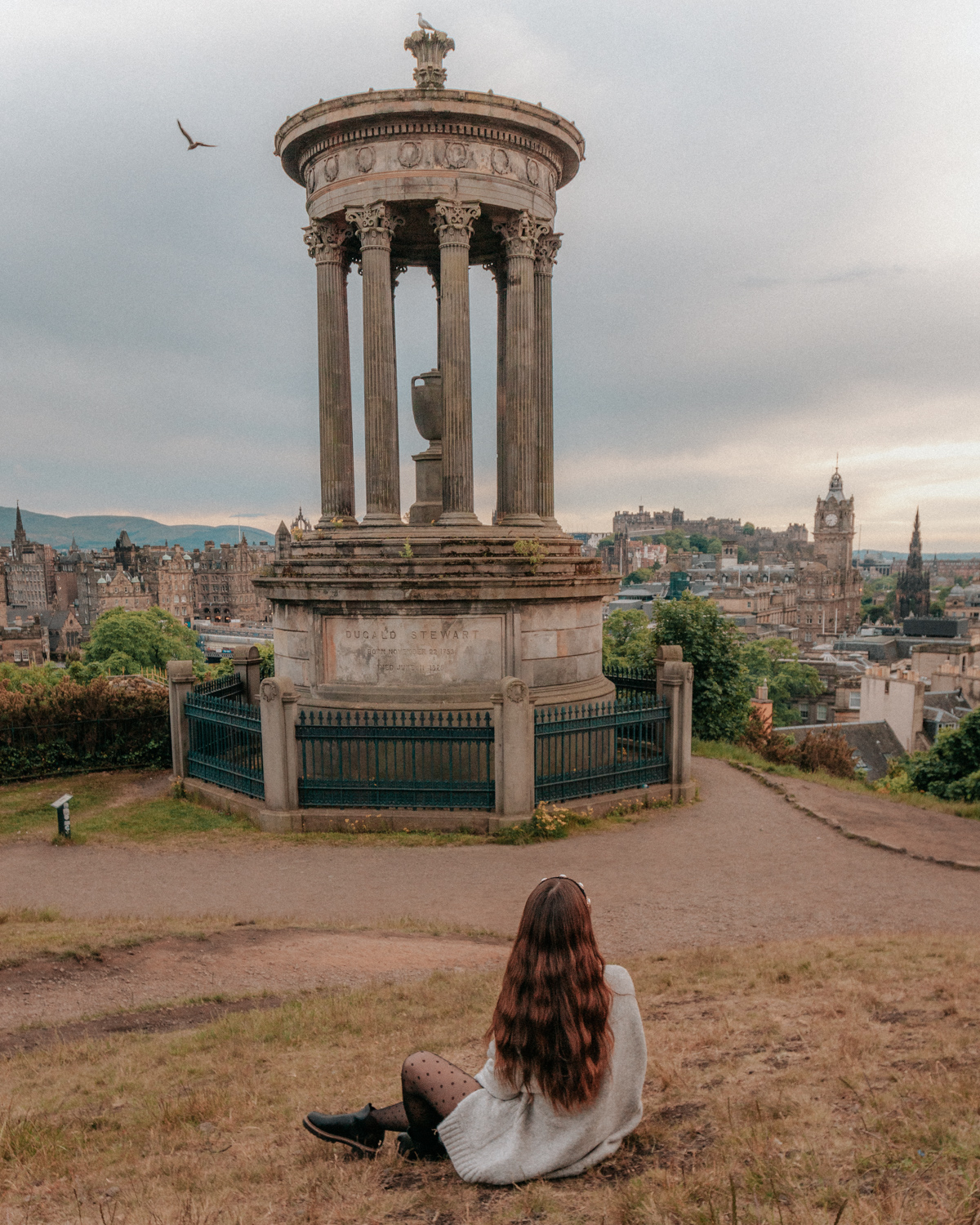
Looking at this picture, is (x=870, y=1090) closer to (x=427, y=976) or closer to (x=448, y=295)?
(x=427, y=976)

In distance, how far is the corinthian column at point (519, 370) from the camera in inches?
708

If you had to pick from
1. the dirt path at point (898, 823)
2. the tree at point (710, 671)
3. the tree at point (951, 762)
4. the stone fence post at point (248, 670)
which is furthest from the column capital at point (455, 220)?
the tree at point (951, 762)

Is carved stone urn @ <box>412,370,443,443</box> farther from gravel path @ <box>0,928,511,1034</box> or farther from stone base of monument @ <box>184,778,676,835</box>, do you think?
gravel path @ <box>0,928,511,1034</box>

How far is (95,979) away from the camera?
8703 mm

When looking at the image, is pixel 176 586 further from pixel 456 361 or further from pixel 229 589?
pixel 456 361

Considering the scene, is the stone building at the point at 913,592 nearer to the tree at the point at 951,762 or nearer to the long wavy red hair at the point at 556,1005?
the tree at the point at 951,762

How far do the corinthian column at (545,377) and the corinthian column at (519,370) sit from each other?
3.42 ft

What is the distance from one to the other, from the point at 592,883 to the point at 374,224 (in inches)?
536

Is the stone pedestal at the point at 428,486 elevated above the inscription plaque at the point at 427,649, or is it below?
above

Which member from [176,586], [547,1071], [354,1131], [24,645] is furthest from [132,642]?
[176,586]

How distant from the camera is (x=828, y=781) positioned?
68.1 ft

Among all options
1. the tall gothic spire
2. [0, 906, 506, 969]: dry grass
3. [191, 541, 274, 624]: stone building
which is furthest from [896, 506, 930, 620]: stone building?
[0, 906, 506, 969]: dry grass

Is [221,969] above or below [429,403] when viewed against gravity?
below

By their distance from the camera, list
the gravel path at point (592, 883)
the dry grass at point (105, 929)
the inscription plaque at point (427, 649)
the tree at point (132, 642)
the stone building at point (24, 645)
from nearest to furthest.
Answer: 1. the dry grass at point (105, 929)
2. the gravel path at point (592, 883)
3. the inscription plaque at point (427, 649)
4. the tree at point (132, 642)
5. the stone building at point (24, 645)
